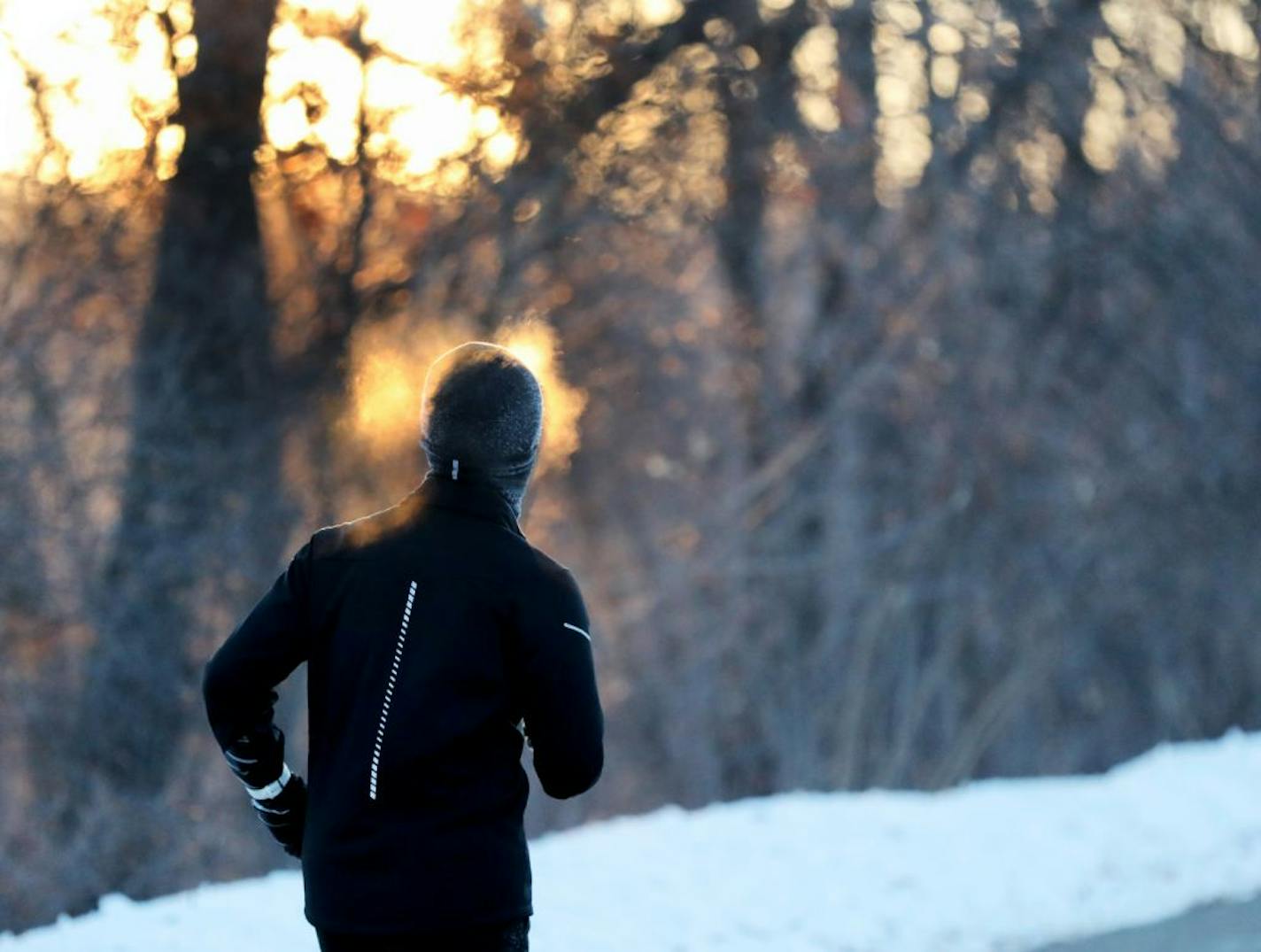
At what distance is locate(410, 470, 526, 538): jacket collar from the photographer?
271 cm

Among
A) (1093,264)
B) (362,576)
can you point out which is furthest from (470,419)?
(1093,264)

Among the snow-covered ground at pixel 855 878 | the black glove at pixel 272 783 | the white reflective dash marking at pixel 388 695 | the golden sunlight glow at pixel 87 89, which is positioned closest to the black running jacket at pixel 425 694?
the white reflective dash marking at pixel 388 695

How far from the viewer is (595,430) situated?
42.8 ft

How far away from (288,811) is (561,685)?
54 centimetres

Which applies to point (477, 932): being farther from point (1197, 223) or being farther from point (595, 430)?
point (1197, 223)

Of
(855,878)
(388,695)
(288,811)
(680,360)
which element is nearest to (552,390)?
(680,360)

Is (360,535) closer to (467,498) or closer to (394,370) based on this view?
(467,498)

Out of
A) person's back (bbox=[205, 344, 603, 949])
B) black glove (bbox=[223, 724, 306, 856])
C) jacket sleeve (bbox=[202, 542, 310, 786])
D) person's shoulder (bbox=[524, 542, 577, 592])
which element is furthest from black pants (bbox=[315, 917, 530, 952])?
person's shoulder (bbox=[524, 542, 577, 592])

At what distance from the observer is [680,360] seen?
44.8 feet

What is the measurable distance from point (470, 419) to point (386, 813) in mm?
608

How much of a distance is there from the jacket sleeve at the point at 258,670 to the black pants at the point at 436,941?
0.29m

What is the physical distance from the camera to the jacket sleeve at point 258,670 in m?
2.68

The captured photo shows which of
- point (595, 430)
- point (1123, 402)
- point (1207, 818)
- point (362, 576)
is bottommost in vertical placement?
point (595, 430)

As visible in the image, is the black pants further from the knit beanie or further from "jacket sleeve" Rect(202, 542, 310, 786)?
the knit beanie
